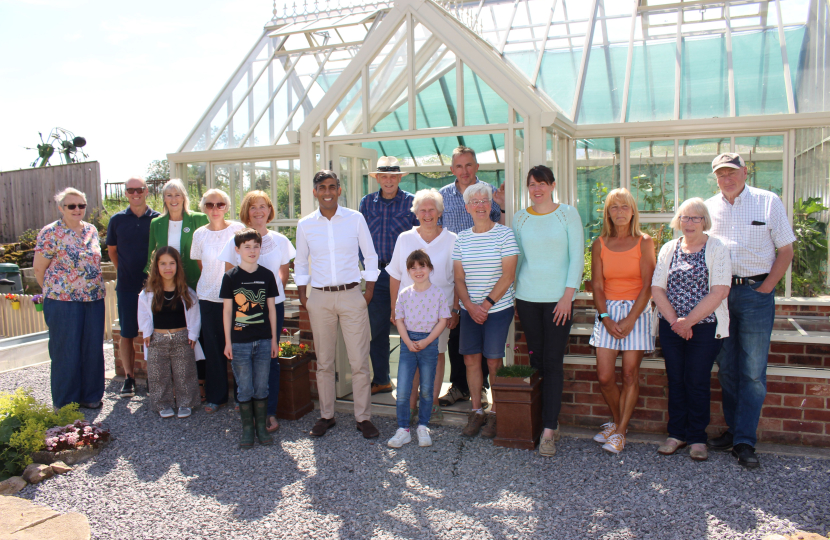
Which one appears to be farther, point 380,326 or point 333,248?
point 380,326

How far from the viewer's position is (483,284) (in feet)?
12.9

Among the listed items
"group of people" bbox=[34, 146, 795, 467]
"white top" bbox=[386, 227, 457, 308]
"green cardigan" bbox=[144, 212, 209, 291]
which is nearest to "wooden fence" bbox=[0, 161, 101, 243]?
"group of people" bbox=[34, 146, 795, 467]

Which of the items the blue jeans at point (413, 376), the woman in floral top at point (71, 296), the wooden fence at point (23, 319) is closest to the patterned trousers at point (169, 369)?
the woman in floral top at point (71, 296)

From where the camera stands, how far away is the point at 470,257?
13.0 feet

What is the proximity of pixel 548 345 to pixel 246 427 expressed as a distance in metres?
2.25

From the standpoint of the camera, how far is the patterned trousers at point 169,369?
475 centimetres

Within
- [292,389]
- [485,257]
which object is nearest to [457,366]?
[485,257]

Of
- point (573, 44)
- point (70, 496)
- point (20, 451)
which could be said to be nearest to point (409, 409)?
point (70, 496)

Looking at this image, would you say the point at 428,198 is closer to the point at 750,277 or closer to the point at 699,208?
the point at 699,208

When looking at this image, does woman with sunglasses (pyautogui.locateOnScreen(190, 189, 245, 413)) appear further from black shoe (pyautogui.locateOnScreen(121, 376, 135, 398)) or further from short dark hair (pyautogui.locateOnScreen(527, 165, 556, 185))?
short dark hair (pyautogui.locateOnScreen(527, 165, 556, 185))

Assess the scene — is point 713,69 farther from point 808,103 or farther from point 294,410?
point 294,410

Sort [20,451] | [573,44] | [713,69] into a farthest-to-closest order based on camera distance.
A: [573,44], [713,69], [20,451]

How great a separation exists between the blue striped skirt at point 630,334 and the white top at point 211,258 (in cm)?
299

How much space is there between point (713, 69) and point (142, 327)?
585 cm
